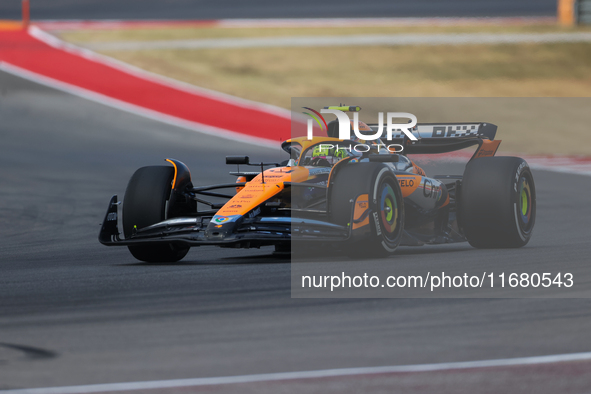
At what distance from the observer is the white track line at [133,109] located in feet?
63.4

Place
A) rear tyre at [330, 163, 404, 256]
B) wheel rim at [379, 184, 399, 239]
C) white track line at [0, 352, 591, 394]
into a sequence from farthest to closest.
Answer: wheel rim at [379, 184, 399, 239] → rear tyre at [330, 163, 404, 256] → white track line at [0, 352, 591, 394]

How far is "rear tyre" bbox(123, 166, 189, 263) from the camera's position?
324 inches

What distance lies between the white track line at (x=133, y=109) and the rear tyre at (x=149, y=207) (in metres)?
10.2

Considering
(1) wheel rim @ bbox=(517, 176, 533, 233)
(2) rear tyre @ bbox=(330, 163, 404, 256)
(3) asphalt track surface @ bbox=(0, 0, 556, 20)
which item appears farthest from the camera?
(3) asphalt track surface @ bbox=(0, 0, 556, 20)

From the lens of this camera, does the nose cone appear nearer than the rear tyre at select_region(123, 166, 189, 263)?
Yes

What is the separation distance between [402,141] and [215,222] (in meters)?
2.77

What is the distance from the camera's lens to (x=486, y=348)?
4.71 m

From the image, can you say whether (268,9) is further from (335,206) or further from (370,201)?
(370,201)

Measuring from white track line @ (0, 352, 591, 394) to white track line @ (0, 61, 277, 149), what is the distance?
14.3 meters


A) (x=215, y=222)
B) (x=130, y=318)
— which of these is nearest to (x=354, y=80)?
(x=215, y=222)

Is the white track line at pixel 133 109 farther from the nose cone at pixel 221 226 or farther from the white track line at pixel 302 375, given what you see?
the white track line at pixel 302 375

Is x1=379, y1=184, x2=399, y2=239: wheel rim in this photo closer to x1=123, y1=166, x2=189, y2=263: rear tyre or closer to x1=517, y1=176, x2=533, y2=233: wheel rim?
x1=517, y1=176, x2=533, y2=233: wheel rim

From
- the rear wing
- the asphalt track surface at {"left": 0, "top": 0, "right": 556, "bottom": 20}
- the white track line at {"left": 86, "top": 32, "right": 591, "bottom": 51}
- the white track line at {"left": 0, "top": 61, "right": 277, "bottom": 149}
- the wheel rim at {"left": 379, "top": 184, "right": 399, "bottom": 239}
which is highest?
the asphalt track surface at {"left": 0, "top": 0, "right": 556, "bottom": 20}

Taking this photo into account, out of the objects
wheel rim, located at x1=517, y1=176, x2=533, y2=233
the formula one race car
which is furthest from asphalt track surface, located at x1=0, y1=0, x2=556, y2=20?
the formula one race car
